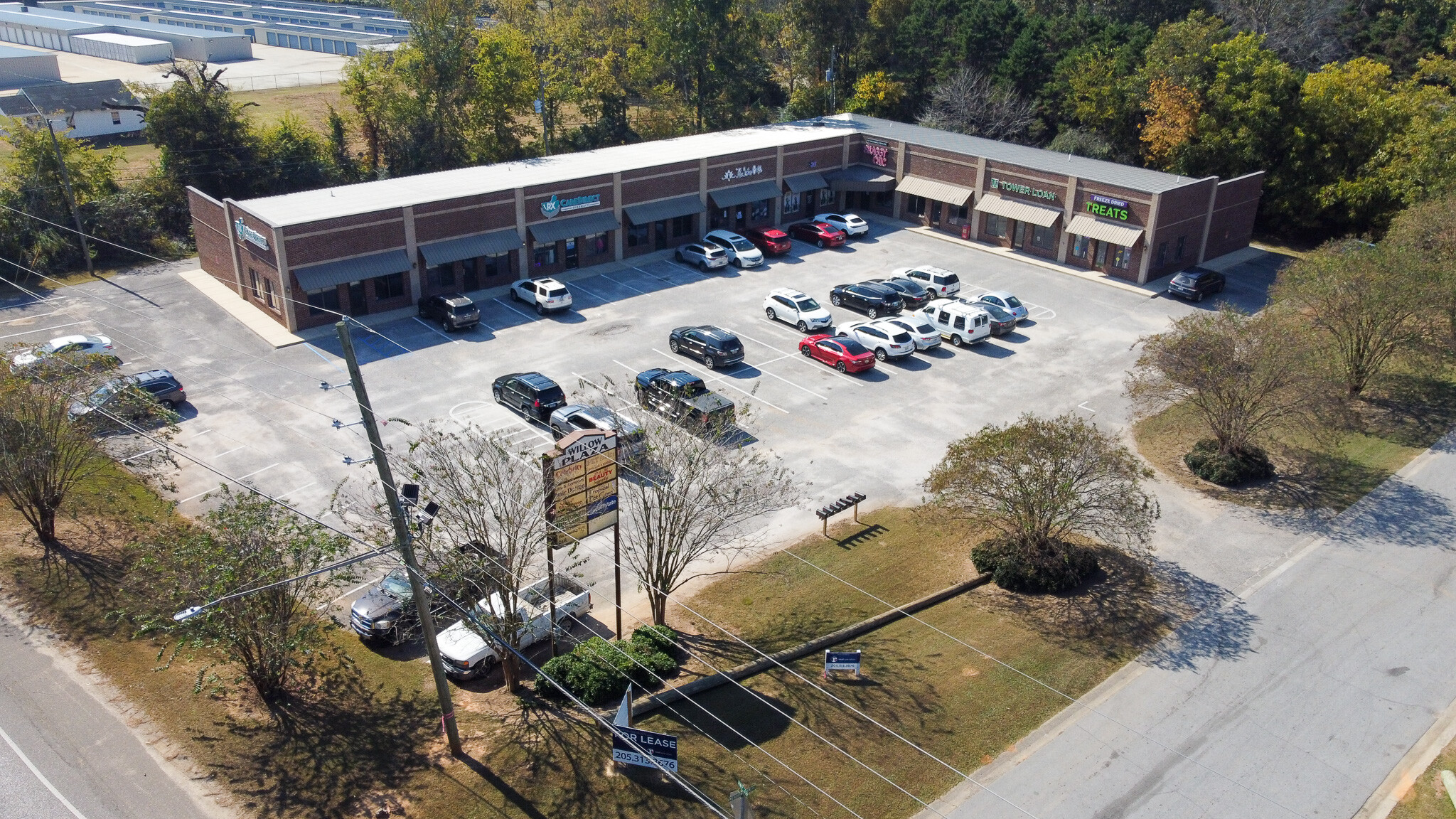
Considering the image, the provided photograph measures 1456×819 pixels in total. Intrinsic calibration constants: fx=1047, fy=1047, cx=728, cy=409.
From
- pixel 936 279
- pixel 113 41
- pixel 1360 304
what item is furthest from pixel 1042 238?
pixel 113 41

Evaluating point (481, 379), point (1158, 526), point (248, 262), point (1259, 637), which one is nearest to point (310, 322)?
point (248, 262)

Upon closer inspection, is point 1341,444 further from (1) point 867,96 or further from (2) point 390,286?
(1) point 867,96

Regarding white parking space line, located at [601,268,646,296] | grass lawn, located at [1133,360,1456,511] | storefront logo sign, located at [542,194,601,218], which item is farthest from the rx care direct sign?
storefront logo sign, located at [542,194,601,218]

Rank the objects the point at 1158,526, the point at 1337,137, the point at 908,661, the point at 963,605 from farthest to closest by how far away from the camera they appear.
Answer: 1. the point at 1337,137
2. the point at 1158,526
3. the point at 963,605
4. the point at 908,661

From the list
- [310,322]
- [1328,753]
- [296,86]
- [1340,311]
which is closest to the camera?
[1328,753]

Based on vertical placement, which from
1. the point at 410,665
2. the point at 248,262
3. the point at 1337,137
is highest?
the point at 1337,137

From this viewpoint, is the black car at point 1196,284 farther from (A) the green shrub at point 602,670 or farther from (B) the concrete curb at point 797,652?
(A) the green shrub at point 602,670

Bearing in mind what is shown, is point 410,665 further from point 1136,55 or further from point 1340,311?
point 1136,55
